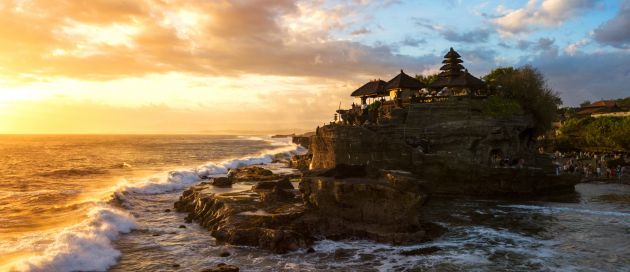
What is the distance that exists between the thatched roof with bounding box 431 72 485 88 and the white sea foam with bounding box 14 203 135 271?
30.0m

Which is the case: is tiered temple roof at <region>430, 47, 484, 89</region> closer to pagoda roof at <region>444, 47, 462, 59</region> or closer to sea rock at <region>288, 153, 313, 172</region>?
pagoda roof at <region>444, 47, 462, 59</region>

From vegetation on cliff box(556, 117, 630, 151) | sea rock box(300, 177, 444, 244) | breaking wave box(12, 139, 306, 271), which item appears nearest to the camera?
breaking wave box(12, 139, 306, 271)

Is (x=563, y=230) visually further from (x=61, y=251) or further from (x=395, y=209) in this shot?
(x=61, y=251)

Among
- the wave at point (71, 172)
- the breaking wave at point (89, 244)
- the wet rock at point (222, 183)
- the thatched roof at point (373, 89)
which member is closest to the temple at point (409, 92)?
the thatched roof at point (373, 89)

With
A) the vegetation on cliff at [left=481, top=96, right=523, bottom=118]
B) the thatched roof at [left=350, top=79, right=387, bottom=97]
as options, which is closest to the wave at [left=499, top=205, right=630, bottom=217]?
the vegetation on cliff at [left=481, top=96, right=523, bottom=118]

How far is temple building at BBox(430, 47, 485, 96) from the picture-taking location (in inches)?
1649

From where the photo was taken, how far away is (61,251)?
21766 millimetres

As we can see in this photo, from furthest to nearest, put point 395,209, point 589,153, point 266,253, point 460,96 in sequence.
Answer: point 589,153 < point 460,96 < point 395,209 < point 266,253

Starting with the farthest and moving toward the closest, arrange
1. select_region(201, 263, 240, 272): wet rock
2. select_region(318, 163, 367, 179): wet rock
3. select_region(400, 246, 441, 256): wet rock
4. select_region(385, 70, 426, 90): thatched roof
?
select_region(385, 70, 426, 90): thatched roof → select_region(318, 163, 367, 179): wet rock → select_region(400, 246, 441, 256): wet rock → select_region(201, 263, 240, 272): wet rock

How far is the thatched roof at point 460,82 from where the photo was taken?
41.6 m

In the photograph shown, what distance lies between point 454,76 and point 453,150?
1054cm

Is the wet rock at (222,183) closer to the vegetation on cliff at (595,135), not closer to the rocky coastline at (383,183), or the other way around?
the rocky coastline at (383,183)

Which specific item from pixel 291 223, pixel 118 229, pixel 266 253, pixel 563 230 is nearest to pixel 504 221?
pixel 563 230

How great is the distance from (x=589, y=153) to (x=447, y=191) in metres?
37.3
